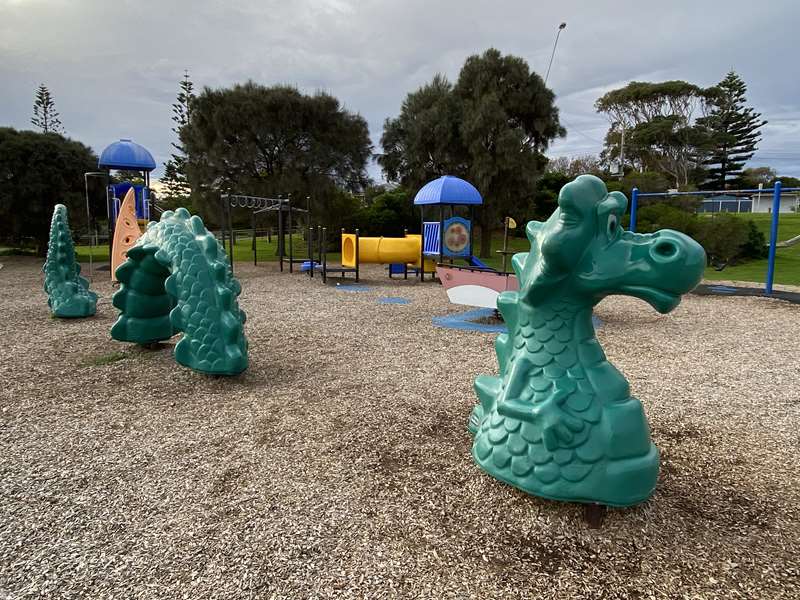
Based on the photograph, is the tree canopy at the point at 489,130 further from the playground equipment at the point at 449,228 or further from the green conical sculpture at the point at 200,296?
the green conical sculpture at the point at 200,296

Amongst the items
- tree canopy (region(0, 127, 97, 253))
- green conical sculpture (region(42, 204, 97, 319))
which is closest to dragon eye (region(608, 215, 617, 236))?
green conical sculpture (region(42, 204, 97, 319))

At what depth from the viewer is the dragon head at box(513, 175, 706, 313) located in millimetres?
2018

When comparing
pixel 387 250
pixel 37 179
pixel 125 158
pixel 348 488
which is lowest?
pixel 348 488

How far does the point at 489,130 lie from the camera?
17250 millimetres

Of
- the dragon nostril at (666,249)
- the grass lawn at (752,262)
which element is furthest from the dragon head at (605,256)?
the grass lawn at (752,262)

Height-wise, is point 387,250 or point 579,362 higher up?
point 387,250

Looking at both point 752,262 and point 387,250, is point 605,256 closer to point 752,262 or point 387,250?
point 387,250

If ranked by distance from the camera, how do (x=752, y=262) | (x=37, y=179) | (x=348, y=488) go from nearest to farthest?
1. (x=348, y=488)
2. (x=37, y=179)
3. (x=752, y=262)

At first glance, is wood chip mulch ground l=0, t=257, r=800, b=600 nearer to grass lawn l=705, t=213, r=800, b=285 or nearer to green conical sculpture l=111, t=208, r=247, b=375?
green conical sculpture l=111, t=208, r=247, b=375

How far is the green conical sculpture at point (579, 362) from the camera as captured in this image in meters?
2.09

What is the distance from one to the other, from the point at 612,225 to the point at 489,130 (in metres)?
16.2

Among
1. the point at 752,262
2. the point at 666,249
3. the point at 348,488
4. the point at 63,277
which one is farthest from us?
the point at 752,262

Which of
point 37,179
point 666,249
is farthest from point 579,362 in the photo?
point 37,179

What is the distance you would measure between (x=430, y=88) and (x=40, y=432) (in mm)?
18476
